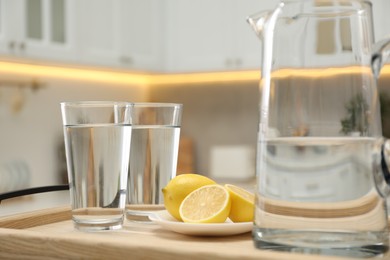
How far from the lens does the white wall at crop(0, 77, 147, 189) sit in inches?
120

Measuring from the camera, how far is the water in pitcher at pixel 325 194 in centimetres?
62

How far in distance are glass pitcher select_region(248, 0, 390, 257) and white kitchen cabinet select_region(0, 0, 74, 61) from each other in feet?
7.25

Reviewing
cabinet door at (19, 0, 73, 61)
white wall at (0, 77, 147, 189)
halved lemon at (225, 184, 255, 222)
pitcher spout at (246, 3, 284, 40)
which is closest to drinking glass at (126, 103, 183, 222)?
halved lemon at (225, 184, 255, 222)

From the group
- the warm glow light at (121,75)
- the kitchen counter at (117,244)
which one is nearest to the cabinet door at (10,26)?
the warm glow light at (121,75)

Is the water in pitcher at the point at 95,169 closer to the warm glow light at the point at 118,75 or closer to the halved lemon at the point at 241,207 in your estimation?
the halved lemon at the point at 241,207

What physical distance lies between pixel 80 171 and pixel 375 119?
0.36m

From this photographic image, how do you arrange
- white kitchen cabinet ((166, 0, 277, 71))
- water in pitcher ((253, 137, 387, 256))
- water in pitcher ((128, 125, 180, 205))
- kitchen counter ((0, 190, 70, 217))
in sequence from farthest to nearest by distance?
white kitchen cabinet ((166, 0, 277, 71))
kitchen counter ((0, 190, 70, 217))
water in pitcher ((128, 125, 180, 205))
water in pitcher ((253, 137, 387, 256))

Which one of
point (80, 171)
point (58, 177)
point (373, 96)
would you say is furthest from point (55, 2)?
point (373, 96)

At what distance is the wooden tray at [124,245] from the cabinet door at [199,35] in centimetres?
266

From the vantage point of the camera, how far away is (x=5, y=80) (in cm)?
306

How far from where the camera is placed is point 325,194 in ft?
2.02

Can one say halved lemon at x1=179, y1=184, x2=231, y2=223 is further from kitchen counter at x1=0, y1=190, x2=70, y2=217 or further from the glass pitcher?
kitchen counter at x1=0, y1=190, x2=70, y2=217

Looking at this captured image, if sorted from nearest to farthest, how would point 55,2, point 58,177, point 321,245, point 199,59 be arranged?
point 321,245, point 55,2, point 58,177, point 199,59

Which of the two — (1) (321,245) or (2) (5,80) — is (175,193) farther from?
(2) (5,80)
